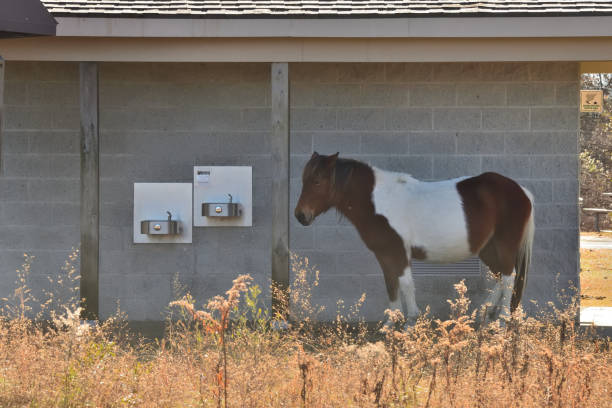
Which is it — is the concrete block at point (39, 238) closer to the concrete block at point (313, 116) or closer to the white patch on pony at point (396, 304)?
the concrete block at point (313, 116)

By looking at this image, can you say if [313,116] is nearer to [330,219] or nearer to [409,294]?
[330,219]

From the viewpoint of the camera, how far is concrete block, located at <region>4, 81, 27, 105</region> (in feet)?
28.6

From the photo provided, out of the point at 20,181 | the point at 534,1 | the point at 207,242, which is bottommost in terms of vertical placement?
the point at 207,242

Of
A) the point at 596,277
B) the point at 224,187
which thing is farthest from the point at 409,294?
the point at 596,277

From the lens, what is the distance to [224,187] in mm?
8555

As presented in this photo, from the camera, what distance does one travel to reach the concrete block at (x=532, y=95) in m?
8.50

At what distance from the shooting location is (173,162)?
8.66 metres

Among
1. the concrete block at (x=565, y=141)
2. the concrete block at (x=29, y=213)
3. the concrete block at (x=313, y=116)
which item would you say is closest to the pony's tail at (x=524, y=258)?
the concrete block at (x=565, y=141)

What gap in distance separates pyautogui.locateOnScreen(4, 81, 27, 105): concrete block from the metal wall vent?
13.8 ft

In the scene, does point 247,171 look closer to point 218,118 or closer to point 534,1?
point 218,118

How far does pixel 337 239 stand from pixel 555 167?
2209mm

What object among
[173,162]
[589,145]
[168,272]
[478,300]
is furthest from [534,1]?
[589,145]

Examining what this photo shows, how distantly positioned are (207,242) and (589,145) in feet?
76.3

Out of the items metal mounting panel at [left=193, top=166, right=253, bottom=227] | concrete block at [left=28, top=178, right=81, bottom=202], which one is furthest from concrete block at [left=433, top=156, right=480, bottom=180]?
concrete block at [left=28, top=178, right=81, bottom=202]
